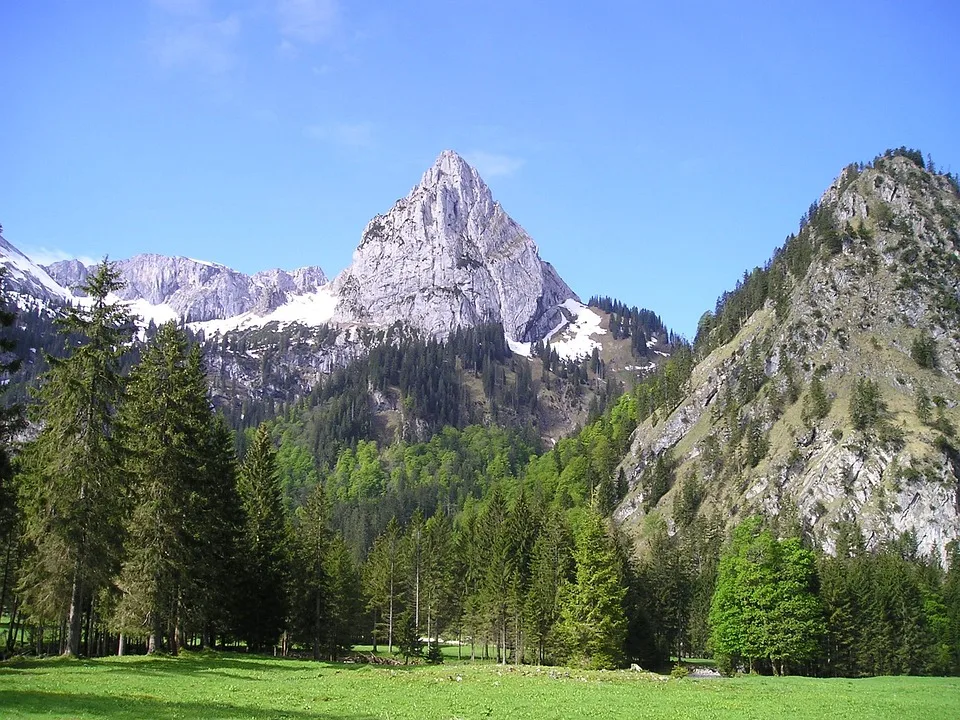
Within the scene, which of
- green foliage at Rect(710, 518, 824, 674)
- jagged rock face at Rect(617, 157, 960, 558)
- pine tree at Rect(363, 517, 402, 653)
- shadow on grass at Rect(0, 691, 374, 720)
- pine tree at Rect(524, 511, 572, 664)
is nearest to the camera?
shadow on grass at Rect(0, 691, 374, 720)

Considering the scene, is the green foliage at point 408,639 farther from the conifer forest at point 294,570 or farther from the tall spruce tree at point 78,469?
the tall spruce tree at point 78,469

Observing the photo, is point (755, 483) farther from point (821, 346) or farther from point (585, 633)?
point (585, 633)

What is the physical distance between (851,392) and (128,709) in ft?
471

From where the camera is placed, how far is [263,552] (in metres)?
59.7

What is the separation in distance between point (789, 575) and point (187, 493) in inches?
2050

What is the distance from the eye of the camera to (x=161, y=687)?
98.1 feet

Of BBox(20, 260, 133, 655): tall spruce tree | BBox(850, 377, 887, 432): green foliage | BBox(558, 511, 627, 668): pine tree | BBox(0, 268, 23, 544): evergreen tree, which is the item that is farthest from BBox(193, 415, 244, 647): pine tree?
BBox(850, 377, 887, 432): green foliage

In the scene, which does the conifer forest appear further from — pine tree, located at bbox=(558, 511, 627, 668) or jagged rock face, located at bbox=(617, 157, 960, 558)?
jagged rock face, located at bbox=(617, 157, 960, 558)

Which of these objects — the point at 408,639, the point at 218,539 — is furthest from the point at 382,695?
the point at 408,639

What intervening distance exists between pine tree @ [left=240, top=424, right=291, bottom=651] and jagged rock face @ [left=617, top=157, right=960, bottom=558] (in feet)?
300

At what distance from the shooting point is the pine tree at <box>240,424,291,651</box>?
58188 millimetres

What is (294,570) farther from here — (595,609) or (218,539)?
(595,609)

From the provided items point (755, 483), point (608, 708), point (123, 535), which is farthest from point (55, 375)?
point (755, 483)

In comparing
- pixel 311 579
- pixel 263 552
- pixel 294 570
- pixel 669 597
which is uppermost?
pixel 263 552
